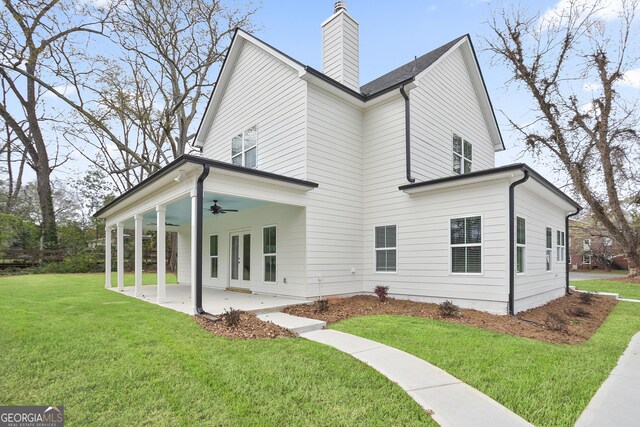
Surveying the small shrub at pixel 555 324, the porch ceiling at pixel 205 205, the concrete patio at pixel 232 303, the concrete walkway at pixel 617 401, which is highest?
the porch ceiling at pixel 205 205

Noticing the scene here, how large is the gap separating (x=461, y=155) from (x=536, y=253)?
160 inches

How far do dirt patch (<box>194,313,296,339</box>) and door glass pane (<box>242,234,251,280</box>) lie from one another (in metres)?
4.40

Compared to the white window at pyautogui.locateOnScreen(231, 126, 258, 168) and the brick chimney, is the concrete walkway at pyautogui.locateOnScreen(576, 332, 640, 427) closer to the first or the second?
the brick chimney

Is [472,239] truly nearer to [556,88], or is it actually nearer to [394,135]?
[394,135]

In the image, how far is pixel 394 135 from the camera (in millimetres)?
9570

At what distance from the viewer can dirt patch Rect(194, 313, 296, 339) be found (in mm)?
5414

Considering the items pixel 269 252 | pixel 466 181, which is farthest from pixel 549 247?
pixel 269 252

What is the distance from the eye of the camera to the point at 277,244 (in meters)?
9.50

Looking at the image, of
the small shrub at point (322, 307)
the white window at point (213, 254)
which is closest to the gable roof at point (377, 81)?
the white window at point (213, 254)

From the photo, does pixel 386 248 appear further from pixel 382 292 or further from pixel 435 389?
pixel 435 389

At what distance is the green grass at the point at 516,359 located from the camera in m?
3.29

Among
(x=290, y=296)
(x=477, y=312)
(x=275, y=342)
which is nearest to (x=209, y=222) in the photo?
(x=290, y=296)

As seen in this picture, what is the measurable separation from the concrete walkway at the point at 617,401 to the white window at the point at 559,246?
774 cm

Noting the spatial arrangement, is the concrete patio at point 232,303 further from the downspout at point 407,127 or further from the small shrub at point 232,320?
the downspout at point 407,127
